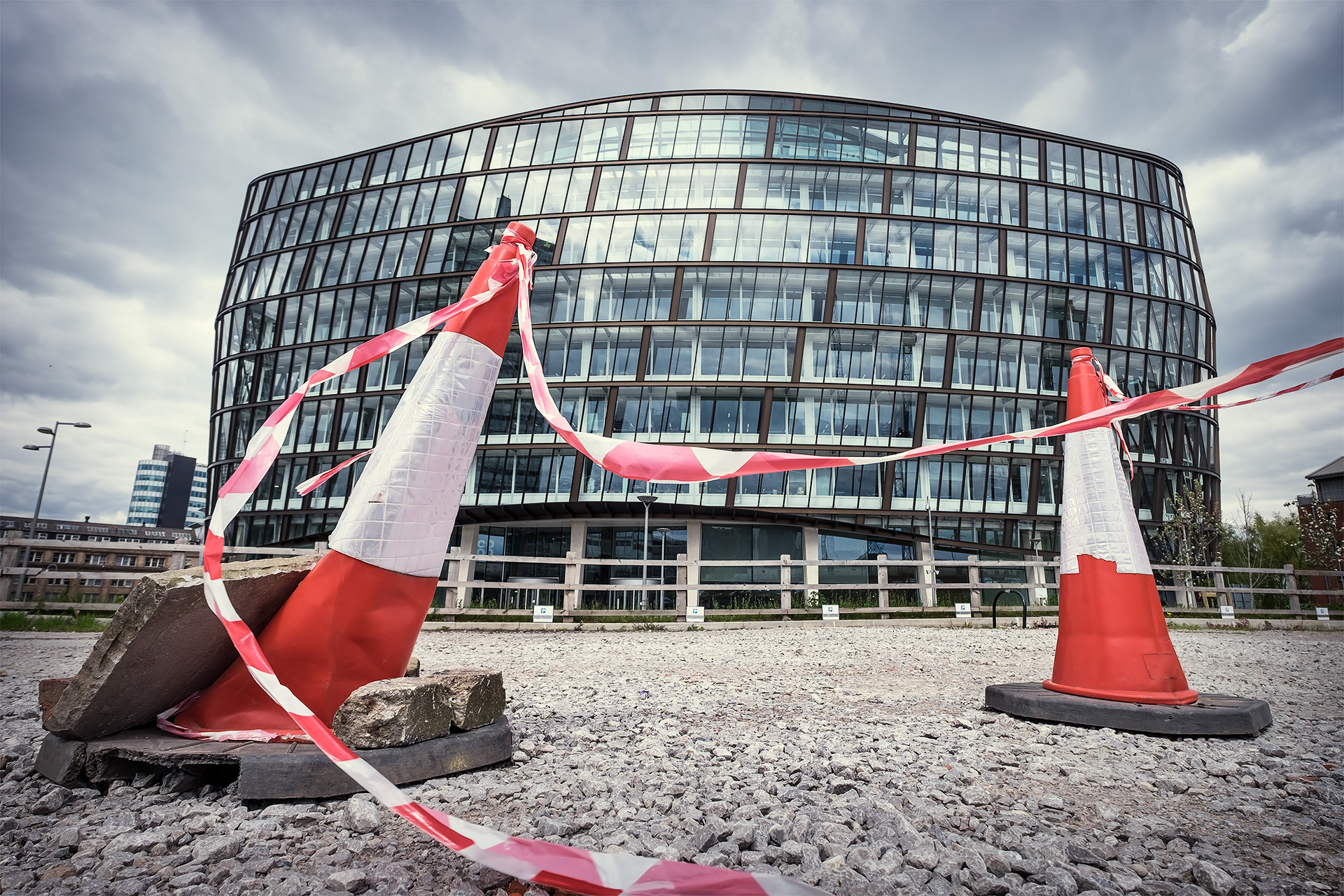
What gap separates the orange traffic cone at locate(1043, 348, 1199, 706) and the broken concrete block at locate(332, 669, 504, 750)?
3.87m

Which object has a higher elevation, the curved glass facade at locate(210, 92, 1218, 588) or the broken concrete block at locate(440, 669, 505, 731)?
the curved glass facade at locate(210, 92, 1218, 588)

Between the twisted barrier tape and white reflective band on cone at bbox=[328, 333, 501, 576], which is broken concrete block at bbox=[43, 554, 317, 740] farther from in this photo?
white reflective band on cone at bbox=[328, 333, 501, 576]

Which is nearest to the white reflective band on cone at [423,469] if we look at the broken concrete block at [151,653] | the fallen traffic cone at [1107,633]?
the broken concrete block at [151,653]

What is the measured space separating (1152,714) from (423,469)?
457 cm

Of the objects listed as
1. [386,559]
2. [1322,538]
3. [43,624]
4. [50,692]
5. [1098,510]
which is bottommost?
[43,624]

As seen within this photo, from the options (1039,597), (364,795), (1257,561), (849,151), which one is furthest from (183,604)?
(1257,561)

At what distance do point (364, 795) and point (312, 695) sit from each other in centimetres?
58

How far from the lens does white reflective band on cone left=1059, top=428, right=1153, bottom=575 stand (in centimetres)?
452

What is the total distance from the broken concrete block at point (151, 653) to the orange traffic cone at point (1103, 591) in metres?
4.92

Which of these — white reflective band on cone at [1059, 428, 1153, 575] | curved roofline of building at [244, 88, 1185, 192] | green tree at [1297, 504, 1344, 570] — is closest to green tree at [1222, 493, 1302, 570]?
green tree at [1297, 504, 1344, 570]

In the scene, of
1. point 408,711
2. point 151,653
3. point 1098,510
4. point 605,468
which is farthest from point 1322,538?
point 151,653

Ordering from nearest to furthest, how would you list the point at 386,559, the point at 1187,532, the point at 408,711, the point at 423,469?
the point at 408,711, the point at 386,559, the point at 423,469, the point at 1187,532

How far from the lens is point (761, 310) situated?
30.9 meters

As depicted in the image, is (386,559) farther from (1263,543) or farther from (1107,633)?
Result: (1263,543)
